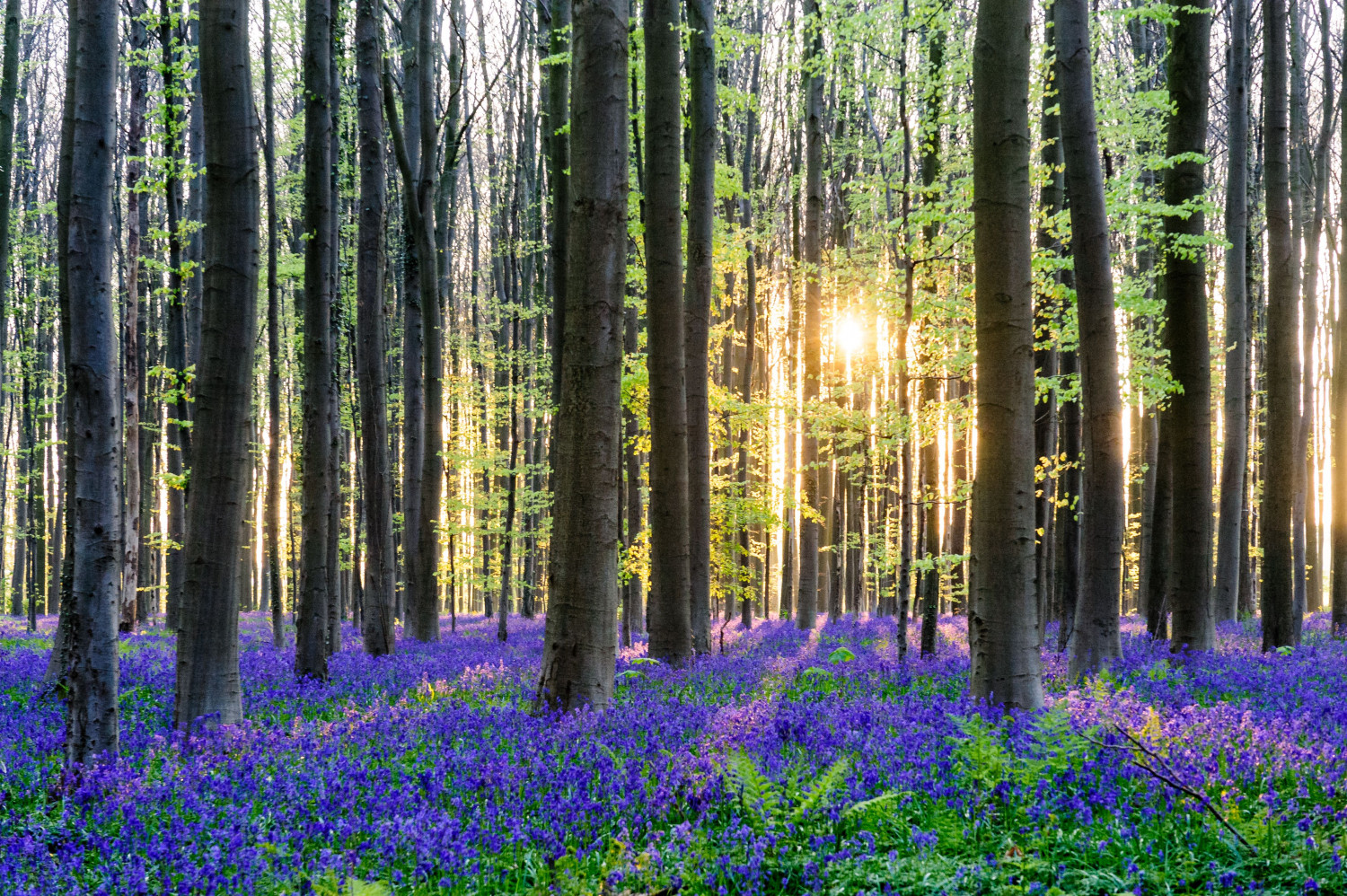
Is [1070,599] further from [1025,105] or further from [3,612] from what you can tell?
[3,612]

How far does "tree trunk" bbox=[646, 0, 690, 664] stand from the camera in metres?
10.0

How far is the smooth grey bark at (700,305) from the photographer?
11766 mm

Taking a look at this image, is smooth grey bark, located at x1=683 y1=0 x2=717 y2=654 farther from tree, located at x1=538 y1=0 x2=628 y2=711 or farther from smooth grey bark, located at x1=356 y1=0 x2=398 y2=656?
smooth grey bark, located at x1=356 y1=0 x2=398 y2=656

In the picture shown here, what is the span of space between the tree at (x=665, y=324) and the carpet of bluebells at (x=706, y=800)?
2.94 meters

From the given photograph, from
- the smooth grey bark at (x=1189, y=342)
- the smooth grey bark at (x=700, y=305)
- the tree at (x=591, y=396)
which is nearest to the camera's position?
the tree at (x=591, y=396)

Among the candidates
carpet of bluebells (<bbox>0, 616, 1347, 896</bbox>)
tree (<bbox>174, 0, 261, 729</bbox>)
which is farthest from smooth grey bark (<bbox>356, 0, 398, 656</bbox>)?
tree (<bbox>174, 0, 261, 729</bbox>)

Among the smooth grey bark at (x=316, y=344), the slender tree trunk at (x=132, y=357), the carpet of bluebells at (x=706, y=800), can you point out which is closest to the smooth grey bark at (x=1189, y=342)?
the carpet of bluebells at (x=706, y=800)

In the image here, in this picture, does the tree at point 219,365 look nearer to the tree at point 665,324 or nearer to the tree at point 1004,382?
the tree at point 665,324

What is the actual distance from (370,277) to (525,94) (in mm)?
12953

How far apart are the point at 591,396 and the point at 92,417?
341 cm

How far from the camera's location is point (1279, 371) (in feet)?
37.4

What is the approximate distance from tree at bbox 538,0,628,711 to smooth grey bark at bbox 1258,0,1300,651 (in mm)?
9456

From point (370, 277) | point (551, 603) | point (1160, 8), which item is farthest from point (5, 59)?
point (1160, 8)

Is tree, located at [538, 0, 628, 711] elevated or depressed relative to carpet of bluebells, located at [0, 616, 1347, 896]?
elevated
